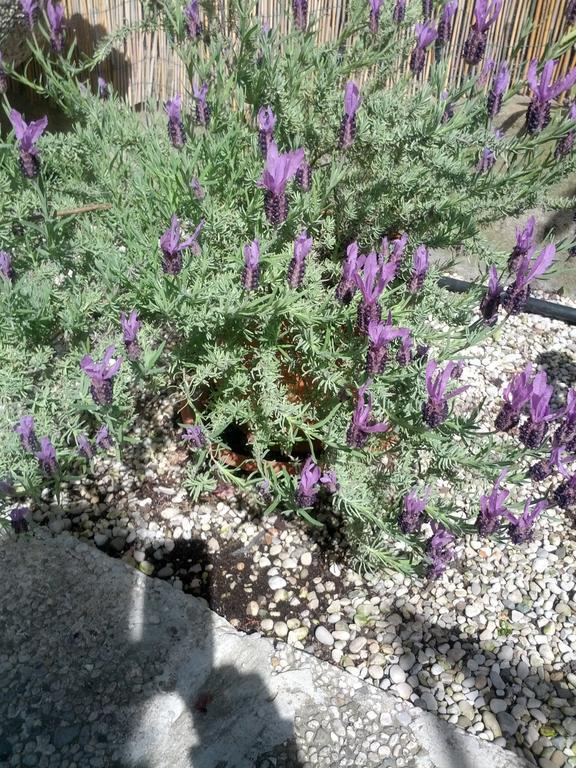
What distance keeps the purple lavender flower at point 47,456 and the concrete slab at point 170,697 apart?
600 mm

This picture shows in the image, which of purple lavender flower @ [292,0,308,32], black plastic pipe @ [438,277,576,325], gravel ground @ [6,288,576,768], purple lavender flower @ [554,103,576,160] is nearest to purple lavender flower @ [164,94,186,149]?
purple lavender flower @ [292,0,308,32]

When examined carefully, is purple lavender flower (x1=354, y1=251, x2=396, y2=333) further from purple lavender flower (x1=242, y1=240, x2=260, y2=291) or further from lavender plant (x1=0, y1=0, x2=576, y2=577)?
purple lavender flower (x1=242, y1=240, x2=260, y2=291)

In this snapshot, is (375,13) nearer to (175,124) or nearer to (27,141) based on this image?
(175,124)

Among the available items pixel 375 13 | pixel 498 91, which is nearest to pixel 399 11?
pixel 375 13

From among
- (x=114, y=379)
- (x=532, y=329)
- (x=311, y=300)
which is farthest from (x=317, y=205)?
(x=532, y=329)

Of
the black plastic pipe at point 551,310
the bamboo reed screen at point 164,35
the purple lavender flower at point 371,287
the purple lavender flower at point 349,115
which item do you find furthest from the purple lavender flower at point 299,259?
the bamboo reed screen at point 164,35

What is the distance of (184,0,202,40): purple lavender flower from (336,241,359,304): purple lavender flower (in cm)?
97

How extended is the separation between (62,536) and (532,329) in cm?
238

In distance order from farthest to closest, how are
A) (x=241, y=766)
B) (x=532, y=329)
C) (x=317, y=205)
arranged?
1. (x=532, y=329)
2. (x=317, y=205)
3. (x=241, y=766)

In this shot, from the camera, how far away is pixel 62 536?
2.25 m

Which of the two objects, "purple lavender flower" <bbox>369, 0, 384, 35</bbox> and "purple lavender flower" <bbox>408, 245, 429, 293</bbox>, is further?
"purple lavender flower" <bbox>369, 0, 384, 35</bbox>

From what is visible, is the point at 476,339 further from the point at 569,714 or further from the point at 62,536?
the point at 62,536

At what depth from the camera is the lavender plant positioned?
5.39ft

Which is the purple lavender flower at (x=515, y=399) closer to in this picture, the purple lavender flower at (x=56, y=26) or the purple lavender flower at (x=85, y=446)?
the purple lavender flower at (x=85, y=446)
